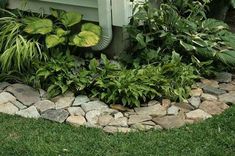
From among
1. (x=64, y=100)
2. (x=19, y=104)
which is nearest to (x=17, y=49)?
(x=19, y=104)

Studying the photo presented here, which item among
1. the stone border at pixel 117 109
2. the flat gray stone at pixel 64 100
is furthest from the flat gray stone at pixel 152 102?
the flat gray stone at pixel 64 100

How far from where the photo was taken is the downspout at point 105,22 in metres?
4.58

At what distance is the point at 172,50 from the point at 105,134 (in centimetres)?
133

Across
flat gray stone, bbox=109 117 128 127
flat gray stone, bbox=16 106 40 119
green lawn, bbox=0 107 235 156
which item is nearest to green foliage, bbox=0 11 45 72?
flat gray stone, bbox=16 106 40 119

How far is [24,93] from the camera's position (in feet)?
14.0

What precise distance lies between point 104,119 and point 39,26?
1298 mm

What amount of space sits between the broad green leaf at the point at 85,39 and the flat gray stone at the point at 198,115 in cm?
119

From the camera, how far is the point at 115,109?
3943 mm

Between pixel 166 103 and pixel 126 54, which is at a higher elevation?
pixel 126 54

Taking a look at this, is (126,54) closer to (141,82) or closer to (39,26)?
(141,82)

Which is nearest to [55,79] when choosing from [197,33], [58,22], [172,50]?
[58,22]

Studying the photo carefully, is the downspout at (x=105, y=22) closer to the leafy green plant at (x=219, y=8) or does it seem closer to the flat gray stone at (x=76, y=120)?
the flat gray stone at (x=76, y=120)

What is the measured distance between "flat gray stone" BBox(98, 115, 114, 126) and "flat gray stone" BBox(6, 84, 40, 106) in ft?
2.18

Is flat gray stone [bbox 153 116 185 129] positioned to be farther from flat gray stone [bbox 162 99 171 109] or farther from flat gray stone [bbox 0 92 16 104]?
flat gray stone [bbox 0 92 16 104]
